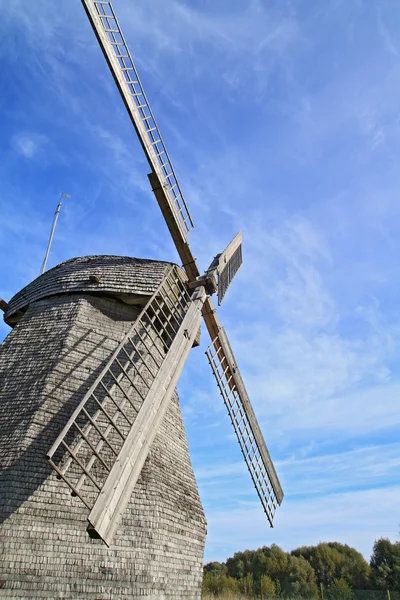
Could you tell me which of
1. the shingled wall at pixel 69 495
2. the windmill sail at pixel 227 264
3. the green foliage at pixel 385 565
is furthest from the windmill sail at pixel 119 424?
the green foliage at pixel 385 565

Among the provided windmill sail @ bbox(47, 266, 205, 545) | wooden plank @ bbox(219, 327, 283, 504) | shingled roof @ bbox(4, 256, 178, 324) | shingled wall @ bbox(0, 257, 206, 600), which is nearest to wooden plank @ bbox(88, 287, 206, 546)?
windmill sail @ bbox(47, 266, 205, 545)

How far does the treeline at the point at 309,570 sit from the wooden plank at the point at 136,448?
90.7ft

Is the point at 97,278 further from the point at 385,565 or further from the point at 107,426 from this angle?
the point at 385,565

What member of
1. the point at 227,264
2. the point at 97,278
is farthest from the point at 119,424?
the point at 227,264

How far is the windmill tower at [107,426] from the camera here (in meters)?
4.63

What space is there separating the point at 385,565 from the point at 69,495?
37.2m

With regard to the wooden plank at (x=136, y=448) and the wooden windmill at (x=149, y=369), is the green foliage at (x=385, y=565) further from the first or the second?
the wooden plank at (x=136, y=448)

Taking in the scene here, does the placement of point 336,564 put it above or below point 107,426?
below

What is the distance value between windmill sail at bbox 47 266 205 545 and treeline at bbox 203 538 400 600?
88.9ft

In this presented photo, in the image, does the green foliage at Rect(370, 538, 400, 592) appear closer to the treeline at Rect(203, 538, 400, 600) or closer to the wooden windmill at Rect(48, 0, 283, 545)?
the treeline at Rect(203, 538, 400, 600)

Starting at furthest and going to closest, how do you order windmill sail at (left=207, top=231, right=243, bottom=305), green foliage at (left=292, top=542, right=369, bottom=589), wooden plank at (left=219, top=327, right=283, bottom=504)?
green foliage at (left=292, top=542, right=369, bottom=589), windmill sail at (left=207, top=231, right=243, bottom=305), wooden plank at (left=219, top=327, right=283, bottom=504)

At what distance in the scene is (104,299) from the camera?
310 inches

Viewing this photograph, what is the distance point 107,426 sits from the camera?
5.66 metres

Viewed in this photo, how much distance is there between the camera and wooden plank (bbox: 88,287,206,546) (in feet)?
12.4
